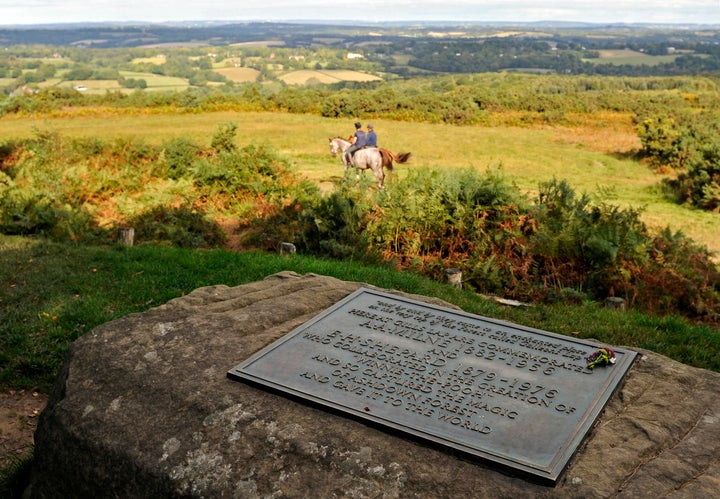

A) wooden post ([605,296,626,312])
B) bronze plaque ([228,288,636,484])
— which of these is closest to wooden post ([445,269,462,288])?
wooden post ([605,296,626,312])

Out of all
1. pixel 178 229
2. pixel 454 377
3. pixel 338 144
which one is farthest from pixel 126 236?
pixel 338 144

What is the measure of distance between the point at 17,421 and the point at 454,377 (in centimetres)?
355

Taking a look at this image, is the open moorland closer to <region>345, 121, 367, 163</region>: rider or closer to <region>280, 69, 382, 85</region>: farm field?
<region>345, 121, 367, 163</region>: rider

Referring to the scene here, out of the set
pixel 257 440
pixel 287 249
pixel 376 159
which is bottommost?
pixel 376 159

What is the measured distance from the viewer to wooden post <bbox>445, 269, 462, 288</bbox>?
26.5ft

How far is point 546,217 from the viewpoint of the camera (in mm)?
9461

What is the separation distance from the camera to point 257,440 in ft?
11.3

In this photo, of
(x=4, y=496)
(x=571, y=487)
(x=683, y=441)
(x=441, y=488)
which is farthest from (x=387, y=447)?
(x=4, y=496)

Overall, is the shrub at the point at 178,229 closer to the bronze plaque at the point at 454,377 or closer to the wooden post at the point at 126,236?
the wooden post at the point at 126,236

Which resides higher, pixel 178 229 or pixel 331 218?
pixel 331 218

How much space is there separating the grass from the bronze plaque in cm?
210

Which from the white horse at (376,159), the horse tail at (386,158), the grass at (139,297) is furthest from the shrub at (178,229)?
the horse tail at (386,158)

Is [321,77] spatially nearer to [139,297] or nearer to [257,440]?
[139,297]

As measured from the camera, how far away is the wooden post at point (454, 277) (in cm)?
807
